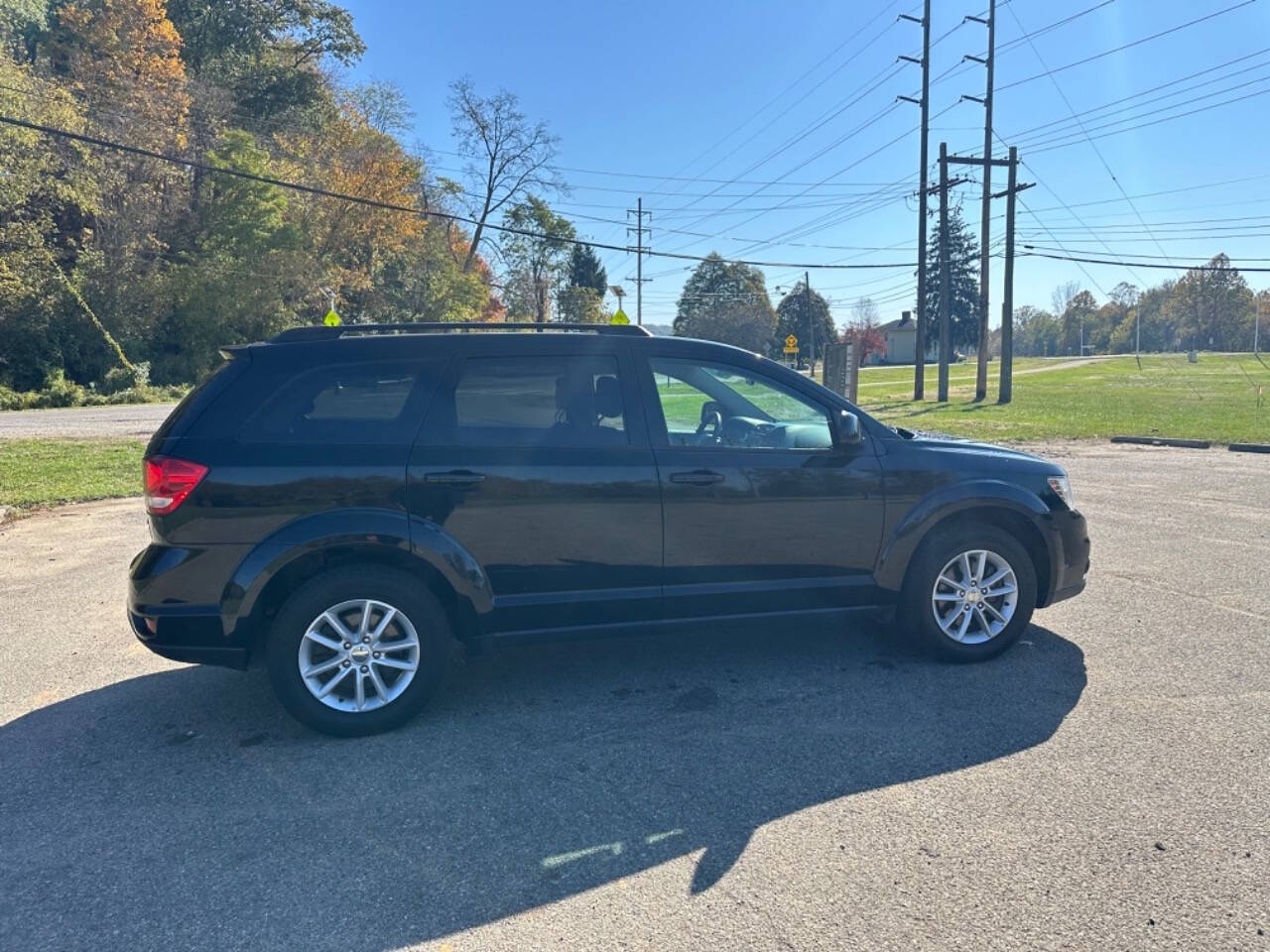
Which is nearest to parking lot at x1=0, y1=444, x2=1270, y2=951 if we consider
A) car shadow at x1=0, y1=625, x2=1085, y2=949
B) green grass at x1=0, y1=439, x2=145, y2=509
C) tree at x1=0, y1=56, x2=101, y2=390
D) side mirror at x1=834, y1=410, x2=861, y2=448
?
car shadow at x1=0, y1=625, x2=1085, y2=949

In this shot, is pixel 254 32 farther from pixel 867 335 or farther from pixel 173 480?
pixel 867 335

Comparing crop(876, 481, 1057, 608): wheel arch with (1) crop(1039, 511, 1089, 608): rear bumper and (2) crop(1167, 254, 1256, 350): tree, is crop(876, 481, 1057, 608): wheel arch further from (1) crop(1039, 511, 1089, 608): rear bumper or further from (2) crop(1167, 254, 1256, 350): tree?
(2) crop(1167, 254, 1256, 350): tree

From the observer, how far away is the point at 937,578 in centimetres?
442

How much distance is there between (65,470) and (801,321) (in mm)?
85943

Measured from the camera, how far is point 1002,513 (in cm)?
454

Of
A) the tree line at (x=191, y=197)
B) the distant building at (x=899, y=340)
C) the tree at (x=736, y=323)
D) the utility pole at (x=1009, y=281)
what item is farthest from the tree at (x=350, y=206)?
the distant building at (x=899, y=340)

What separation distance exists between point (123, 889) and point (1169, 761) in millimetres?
4088

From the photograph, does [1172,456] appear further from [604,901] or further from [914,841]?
[604,901]

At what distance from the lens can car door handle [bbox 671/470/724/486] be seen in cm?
402

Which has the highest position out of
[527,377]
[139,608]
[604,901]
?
[527,377]

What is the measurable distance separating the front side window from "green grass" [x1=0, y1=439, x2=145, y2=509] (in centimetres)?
893

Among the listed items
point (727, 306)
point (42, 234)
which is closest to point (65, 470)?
point (42, 234)

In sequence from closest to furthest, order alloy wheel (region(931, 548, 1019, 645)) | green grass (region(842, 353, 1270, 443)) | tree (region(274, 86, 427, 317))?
1. alloy wheel (region(931, 548, 1019, 645))
2. green grass (region(842, 353, 1270, 443))
3. tree (region(274, 86, 427, 317))

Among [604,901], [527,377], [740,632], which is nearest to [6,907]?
[604,901]
